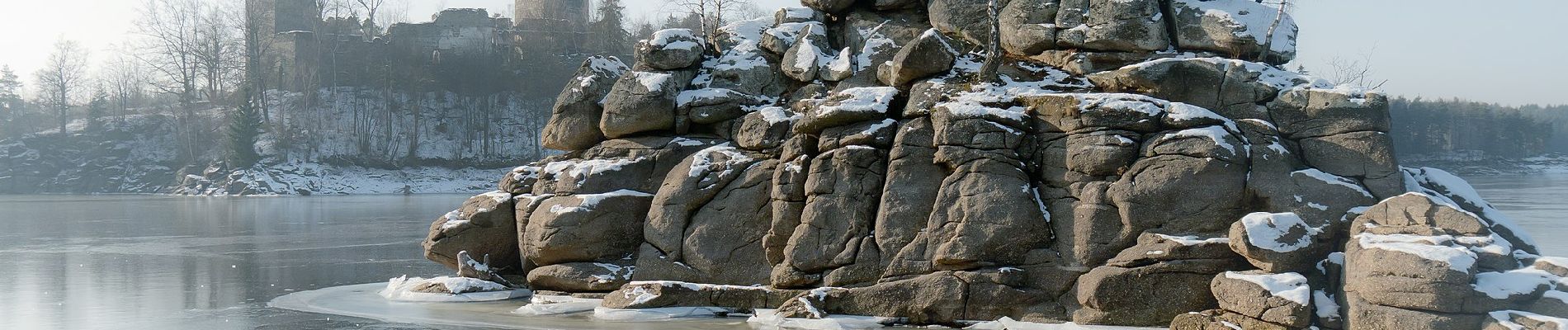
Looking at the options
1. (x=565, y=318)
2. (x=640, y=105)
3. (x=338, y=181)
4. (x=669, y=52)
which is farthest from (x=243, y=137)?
(x=565, y=318)

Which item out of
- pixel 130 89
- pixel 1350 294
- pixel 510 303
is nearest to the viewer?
pixel 1350 294

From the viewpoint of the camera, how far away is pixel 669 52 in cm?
2045

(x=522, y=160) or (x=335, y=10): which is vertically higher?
(x=335, y=10)

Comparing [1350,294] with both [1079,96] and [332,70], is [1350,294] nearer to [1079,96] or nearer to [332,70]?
[1079,96]

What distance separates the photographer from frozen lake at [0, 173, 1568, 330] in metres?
16.8

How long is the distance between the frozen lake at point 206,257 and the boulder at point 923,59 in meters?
4.56

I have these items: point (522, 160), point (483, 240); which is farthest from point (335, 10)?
point (483, 240)

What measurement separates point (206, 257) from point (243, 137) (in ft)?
133

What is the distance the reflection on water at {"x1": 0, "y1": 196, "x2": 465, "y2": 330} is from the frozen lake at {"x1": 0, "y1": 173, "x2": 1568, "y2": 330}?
0.03 meters

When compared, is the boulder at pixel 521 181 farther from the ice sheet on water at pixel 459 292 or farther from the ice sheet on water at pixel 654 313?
the ice sheet on water at pixel 654 313

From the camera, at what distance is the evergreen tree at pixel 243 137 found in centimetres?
6388

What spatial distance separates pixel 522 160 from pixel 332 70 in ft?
46.6

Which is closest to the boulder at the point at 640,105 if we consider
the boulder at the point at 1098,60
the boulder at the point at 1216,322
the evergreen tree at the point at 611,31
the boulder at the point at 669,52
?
the boulder at the point at 669,52

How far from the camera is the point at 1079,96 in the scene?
52.3ft
